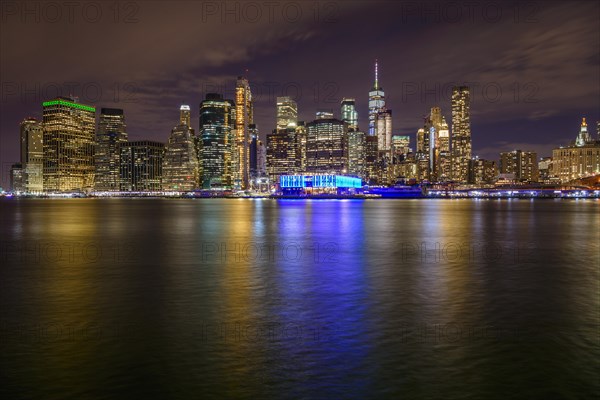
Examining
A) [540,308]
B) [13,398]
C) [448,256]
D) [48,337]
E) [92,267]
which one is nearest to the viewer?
[13,398]

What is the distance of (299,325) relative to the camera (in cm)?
2062

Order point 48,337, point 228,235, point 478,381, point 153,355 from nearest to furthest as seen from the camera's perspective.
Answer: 1. point 478,381
2. point 153,355
3. point 48,337
4. point 228,235

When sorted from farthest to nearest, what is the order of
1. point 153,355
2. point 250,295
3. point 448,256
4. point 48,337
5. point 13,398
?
point 448,256, point 250,295, point 48,337, point 153,355, point 13,398

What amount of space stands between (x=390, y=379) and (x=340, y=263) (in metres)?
23.9

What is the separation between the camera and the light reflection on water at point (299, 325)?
14328mm

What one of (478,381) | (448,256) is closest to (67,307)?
(478,381)

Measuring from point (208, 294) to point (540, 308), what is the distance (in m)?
16.8

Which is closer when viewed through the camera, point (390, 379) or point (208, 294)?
point (390, 379)

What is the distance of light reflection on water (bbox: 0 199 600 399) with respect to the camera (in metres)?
14.3

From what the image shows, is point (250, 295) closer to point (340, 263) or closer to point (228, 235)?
point (340, 263)

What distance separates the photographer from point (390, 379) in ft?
48.0

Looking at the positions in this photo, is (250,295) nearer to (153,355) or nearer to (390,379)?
(153,355)

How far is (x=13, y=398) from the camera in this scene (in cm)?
1324

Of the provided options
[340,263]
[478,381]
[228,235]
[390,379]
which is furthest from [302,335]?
[228,235]
